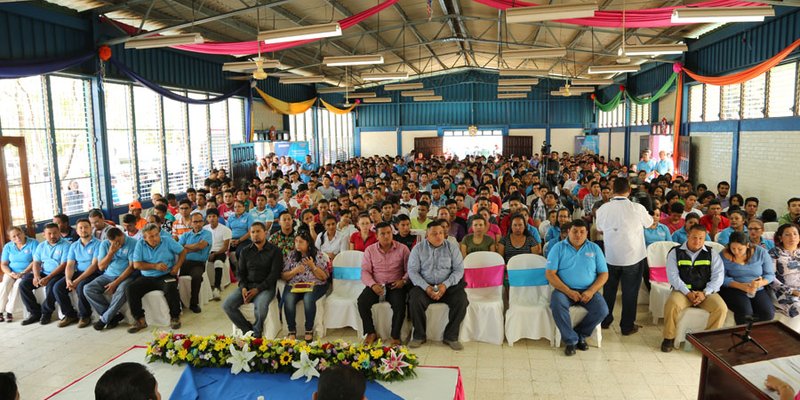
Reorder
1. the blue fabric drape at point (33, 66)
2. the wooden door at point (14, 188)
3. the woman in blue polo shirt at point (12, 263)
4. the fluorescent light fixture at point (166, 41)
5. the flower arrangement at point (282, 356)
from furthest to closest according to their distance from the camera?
the fluorescent light fixture at point (166, 41) → the wooden door at point (14, 188) → the blue fabric drape at point (33, 66) → the woman in blue polo shirt at point (12, 263) → the flower arrangement at point (282, 356)

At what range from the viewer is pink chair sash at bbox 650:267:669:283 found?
552 cm

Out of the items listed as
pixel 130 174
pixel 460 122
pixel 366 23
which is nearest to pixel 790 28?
pixel 366 23

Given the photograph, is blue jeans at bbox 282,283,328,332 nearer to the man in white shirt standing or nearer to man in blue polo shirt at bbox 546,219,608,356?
man in blue polo shirt at bbox 546,219,608,356

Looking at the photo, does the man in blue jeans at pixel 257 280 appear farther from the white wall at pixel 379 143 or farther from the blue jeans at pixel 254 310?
the white wall at pixel 379 143

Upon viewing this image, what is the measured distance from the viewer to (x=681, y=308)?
4738 millimetres

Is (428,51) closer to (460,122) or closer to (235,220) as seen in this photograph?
(460,122)

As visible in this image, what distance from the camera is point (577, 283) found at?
15.6 feet

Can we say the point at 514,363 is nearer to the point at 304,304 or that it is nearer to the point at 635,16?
the point at 304,304

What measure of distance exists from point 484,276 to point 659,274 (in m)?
1.95

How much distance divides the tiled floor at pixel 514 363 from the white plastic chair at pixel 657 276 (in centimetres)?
20

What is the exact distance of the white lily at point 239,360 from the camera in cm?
326

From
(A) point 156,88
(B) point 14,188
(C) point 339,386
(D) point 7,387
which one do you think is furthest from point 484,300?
(A) point 156,88

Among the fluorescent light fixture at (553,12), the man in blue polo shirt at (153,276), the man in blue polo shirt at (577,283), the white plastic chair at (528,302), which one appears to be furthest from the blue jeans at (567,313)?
the man in blue polo shirt at (153,276)

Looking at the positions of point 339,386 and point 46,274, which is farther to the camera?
point 46,274
